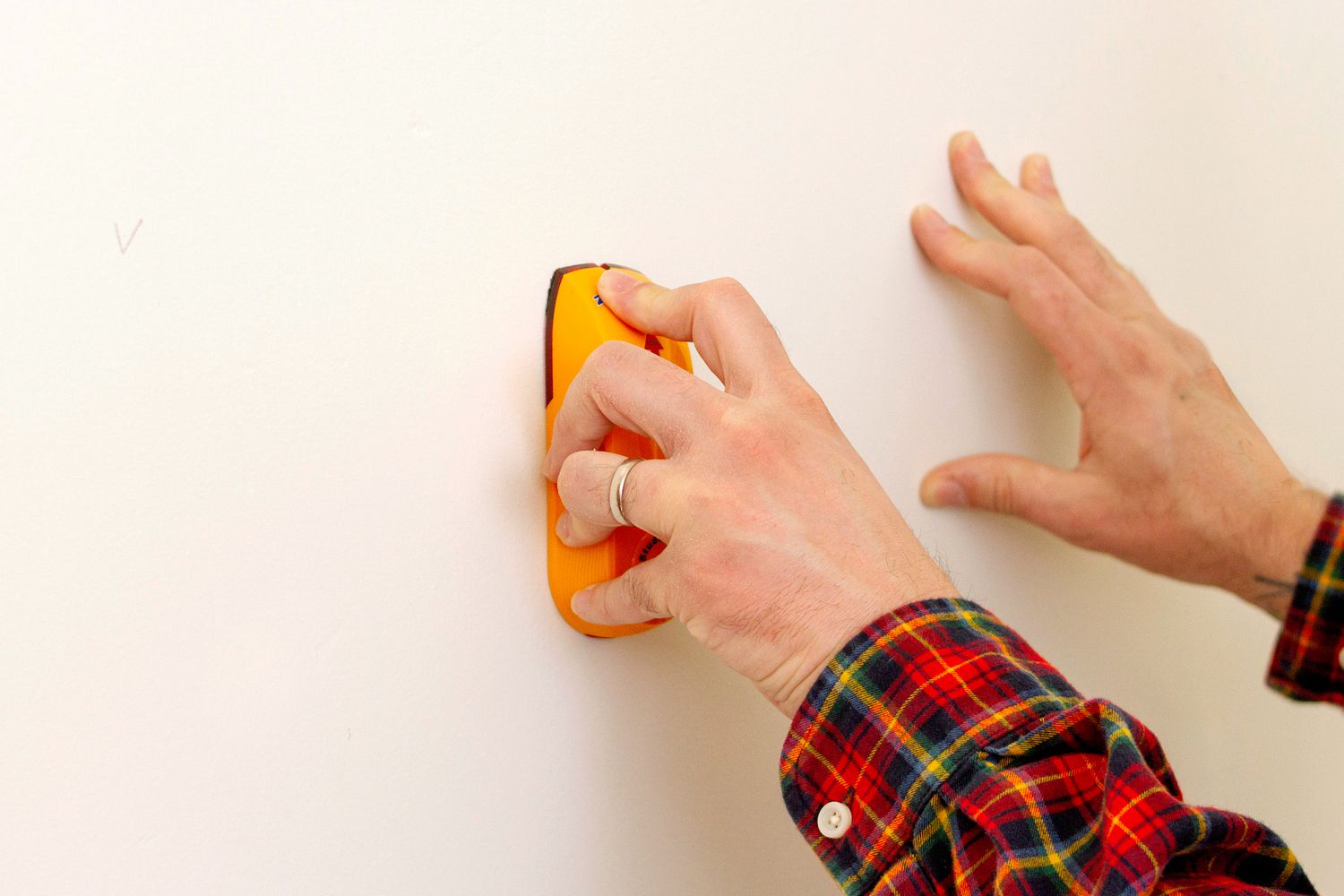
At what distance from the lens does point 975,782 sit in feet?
1.52

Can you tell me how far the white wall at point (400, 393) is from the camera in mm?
439

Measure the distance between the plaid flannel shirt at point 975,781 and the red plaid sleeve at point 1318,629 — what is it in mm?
129

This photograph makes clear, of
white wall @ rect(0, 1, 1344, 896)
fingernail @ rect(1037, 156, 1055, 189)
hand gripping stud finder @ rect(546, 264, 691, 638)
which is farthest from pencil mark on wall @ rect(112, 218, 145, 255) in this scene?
fingernail @ rect(1037, 156, 1055, 189)

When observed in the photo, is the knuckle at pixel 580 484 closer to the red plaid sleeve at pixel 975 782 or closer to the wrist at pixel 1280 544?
the red plaid sleeve at pixel 975 782

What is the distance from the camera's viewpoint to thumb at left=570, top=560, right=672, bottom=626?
52 cm

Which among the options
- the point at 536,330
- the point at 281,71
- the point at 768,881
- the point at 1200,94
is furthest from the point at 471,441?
the point at 1200,94

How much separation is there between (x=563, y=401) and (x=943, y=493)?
0.34 m

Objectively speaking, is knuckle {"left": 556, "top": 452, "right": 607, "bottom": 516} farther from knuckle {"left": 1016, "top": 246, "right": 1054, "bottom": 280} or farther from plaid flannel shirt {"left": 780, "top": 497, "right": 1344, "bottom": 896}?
knuckle {"left": 1016, "top": 246, "right": 1054, "bottom": 280}

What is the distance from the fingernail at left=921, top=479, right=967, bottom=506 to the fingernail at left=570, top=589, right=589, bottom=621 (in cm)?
31

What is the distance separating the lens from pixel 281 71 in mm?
489

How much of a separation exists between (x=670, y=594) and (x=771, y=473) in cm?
8

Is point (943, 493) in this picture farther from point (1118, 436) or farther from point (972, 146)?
point (972, 146)

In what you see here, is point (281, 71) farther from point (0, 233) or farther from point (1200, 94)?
point (1200, 94)

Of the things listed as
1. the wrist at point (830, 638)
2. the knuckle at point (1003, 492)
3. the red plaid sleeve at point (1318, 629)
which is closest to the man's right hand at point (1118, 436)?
the knuckle at point (1003, 492)
